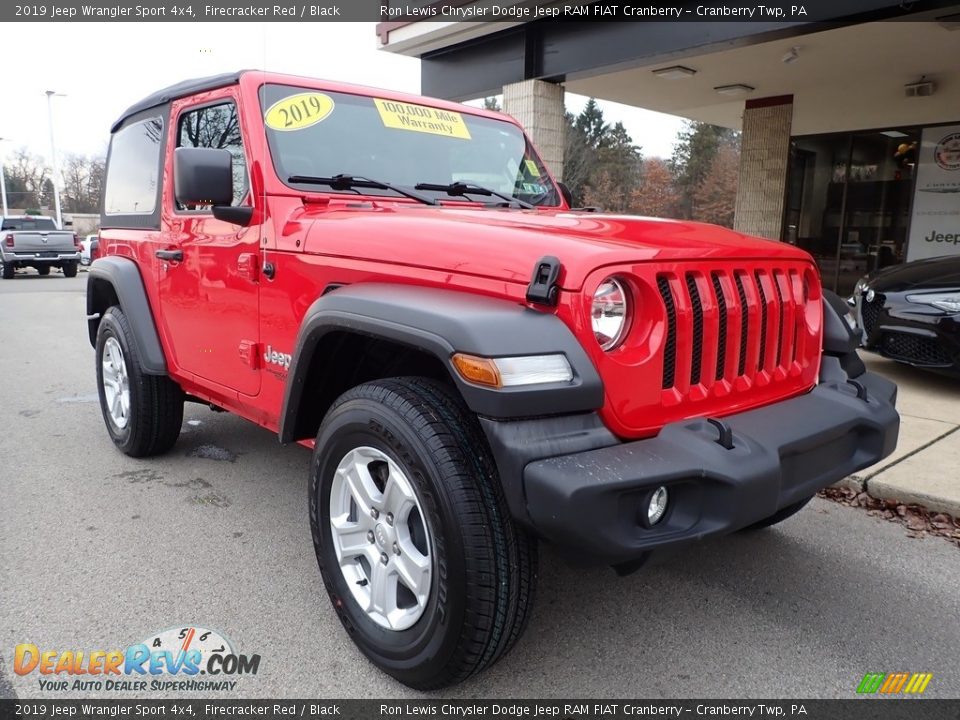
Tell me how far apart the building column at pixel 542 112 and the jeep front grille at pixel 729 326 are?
23.4 feet

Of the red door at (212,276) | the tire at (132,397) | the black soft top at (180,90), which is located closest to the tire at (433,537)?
the red door at (212,276)

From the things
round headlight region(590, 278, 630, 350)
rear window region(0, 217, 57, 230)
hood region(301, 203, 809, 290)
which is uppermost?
hood region(301, 203, 809, 290)

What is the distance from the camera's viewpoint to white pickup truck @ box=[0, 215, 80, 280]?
67.4 ft

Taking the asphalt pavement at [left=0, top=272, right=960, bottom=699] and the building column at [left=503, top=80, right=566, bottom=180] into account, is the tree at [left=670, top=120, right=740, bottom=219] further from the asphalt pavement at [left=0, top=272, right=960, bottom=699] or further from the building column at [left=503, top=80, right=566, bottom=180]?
the asphalt pavement at [left=0, top=272, right=960, bottom=699]

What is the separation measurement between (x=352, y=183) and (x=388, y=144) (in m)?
0.35

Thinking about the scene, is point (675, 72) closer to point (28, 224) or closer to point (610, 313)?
point (610, 313)

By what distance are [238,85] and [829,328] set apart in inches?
107

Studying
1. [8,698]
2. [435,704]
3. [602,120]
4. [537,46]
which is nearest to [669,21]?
[537,46]

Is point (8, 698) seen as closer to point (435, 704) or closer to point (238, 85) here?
point (435, 704)

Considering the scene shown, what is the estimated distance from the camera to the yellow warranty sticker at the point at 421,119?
3406mm

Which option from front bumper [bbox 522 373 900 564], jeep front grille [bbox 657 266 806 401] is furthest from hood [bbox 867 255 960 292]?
front bumper [bbox 522 373 900 564]

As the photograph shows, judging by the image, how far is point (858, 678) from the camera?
234cm

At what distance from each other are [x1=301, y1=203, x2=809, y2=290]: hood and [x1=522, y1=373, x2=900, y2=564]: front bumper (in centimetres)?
50

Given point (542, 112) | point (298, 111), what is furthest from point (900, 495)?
point (542, 112)
